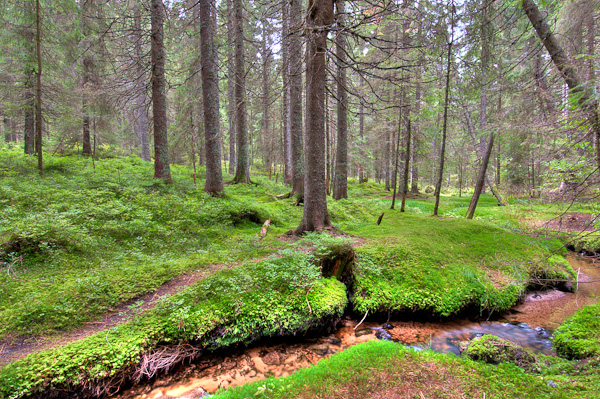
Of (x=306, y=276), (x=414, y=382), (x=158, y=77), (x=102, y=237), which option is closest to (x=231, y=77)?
(x=158, y=77)

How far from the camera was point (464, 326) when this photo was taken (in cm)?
486

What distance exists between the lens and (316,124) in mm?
5973

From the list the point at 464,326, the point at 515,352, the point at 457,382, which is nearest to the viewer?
the point at 457,382

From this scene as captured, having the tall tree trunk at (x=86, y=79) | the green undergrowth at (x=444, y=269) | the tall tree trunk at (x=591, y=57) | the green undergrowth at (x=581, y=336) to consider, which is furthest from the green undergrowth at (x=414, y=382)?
the tall tree trunk at (x=86, y=79)

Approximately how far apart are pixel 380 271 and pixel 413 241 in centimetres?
186

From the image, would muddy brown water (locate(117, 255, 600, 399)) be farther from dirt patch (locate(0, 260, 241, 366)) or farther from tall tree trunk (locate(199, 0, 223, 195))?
tall tree trunk (locate(199, 0, 223, 195))

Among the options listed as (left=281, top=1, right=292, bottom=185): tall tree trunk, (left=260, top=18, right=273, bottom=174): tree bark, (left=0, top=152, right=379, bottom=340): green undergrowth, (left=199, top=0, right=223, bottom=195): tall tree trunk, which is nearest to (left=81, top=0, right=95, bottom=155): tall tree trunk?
(left=0, top=152, right=379, bottom=340): green undergrowth

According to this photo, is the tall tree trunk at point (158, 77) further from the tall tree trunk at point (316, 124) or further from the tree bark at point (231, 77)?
the tall tree trunk at point (316, 124)

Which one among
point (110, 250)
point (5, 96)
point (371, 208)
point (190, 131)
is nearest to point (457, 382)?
point (110, 250)

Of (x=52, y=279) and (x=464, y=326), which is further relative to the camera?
(x=464, y=326)

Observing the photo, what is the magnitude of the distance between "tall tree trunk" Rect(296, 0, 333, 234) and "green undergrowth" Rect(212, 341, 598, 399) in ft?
11.8

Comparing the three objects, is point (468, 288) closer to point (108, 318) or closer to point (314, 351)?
point (314, 351)

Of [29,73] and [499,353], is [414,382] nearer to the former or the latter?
[499,353]

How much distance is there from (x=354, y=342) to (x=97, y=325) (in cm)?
386
